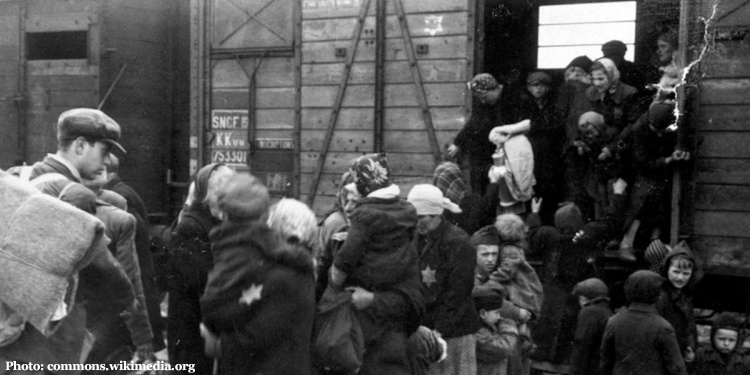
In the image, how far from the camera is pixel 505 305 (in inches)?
229

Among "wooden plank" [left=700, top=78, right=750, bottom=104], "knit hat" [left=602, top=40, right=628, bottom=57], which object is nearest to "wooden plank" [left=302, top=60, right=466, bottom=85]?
"knit hat" [left=602, top=40, right=628, bottom=57]

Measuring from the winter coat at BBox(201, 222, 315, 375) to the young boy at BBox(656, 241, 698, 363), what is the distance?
137 inches

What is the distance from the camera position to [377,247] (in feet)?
14.6

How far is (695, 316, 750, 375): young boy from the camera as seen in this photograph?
6.07 metres

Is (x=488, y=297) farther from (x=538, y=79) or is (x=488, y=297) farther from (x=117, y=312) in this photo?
(x=538, y=79)

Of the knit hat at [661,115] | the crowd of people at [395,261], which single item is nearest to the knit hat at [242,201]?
the crowd of people at [395,261]

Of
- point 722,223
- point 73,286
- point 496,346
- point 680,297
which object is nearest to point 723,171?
point 722,223

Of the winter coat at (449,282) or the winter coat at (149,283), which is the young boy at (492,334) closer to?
the winter coat at (449,282)

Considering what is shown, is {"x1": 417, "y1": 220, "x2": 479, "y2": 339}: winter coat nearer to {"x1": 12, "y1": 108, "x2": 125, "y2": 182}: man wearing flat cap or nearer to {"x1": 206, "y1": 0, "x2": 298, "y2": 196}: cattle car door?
{"x1": 12, "y1": 108, "x2": 125, "y2": 182}: man wearing flat cap

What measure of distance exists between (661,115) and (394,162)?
9.42 ft

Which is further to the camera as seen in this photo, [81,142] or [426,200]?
[426,200]

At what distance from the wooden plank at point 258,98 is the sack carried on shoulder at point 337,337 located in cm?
521

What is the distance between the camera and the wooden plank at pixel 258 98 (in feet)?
30.1

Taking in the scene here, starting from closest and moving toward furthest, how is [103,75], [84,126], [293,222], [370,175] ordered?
[293,222]
[84,126]
[370,175]
[103,75]
